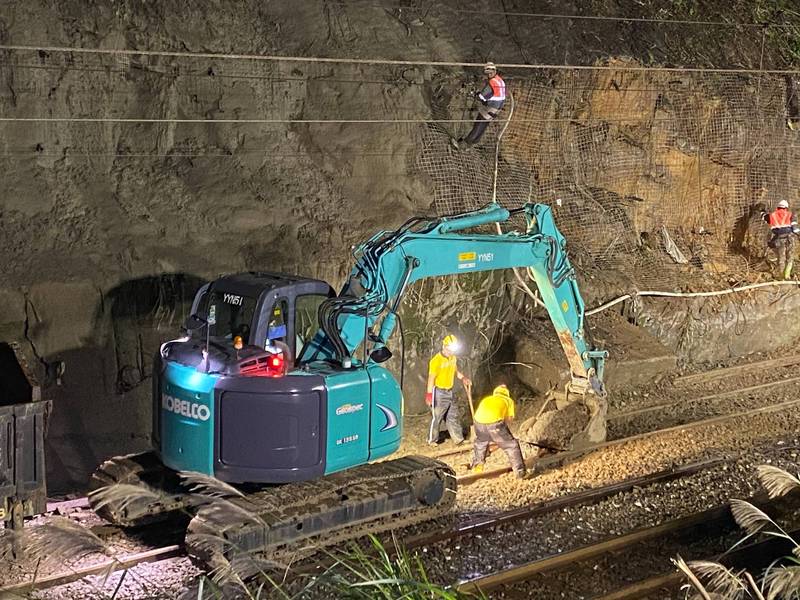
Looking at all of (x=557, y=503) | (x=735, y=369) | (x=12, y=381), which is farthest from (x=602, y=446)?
(x=12, y=381)

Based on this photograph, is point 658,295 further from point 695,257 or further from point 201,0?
point 201,0

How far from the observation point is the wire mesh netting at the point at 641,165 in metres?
18.8

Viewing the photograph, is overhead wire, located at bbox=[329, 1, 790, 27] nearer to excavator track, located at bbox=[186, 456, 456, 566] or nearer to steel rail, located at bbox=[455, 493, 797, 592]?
excavator track, located at bbox=[186, 456, 456, 566]

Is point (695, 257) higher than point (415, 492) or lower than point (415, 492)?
higher

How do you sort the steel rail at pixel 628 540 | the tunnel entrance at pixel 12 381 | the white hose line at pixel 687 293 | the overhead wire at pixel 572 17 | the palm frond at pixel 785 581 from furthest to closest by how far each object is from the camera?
the overhead wire at pixel 572 17 → the white hose line at pixel 687 293 → the tunnel entrance at pixel 12 381 → the steel rail at pixel 628 540 → the palm frond at pixel 785 581

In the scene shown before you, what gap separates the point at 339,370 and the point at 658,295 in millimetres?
A: 10438

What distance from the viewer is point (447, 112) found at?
18375 millimetres

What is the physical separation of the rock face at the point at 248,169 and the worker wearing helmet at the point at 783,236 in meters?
1.55

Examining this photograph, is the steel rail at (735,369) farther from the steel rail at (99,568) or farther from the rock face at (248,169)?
the steel rail at (99,568)

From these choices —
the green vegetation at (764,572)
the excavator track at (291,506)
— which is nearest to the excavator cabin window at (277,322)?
the excavator track at (291,506)

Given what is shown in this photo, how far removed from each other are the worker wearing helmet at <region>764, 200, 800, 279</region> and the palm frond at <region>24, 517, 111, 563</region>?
1881cm

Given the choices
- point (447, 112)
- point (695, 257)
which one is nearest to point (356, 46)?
point (447, 112)

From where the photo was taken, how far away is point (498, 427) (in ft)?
41.4

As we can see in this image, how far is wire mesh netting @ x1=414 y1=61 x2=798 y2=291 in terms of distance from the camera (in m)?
18.8
